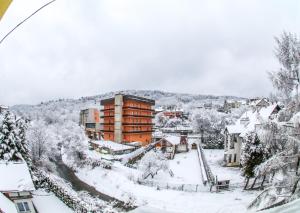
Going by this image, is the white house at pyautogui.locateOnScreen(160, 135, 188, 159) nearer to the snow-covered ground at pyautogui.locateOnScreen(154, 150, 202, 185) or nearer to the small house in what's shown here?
the snow-covered ground at pyautogui.locateOnScreen(154, 150, 202, 185)

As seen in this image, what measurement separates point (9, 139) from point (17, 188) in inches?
299

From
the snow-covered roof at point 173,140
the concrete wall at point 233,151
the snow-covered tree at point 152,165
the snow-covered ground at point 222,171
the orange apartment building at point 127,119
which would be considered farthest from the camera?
the orange apartment building at point 127,119

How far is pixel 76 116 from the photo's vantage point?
57625 millimetres

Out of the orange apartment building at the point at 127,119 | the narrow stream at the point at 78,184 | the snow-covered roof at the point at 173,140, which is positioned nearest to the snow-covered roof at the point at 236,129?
the snow-covered roof at the point at 173,140

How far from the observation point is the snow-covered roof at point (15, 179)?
40.9 feet

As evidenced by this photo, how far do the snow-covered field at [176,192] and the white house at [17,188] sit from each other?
5842mm

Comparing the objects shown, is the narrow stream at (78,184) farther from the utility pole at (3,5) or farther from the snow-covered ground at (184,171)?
the utility pole at (3,5)

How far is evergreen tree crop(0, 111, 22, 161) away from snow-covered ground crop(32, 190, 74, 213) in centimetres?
323

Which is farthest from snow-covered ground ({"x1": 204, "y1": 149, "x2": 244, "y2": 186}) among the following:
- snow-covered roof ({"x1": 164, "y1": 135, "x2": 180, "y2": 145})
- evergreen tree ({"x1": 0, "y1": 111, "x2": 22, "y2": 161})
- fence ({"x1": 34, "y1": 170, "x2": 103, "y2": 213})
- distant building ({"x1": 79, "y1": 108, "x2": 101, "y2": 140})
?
distant building ({"x1": 79, "y1": 108, "x2": 101, "y2": 140})

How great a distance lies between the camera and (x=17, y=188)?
492 inches

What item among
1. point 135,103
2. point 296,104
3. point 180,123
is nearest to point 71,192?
point 296,104

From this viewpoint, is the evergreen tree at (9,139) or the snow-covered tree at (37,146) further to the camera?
the snow-covered tree at (37,146)

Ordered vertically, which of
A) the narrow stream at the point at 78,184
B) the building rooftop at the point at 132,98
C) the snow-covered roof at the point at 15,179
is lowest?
the narrow stream at the point at 78,184

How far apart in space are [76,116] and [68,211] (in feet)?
142
